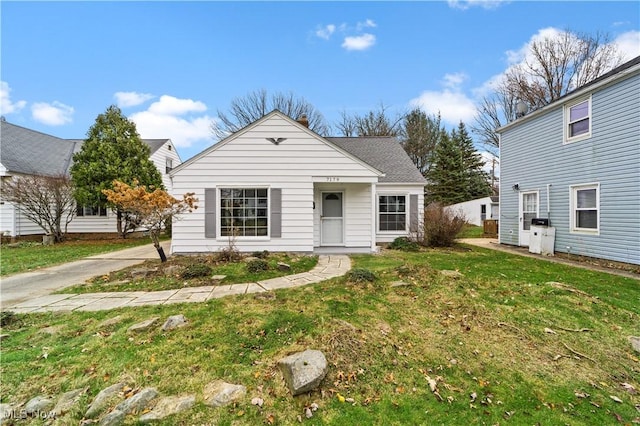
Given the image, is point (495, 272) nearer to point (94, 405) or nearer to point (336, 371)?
point (336, 371)

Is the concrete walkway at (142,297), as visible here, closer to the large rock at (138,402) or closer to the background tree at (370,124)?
the large rock at (138,402)

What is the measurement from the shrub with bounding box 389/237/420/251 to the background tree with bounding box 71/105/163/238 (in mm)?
11793

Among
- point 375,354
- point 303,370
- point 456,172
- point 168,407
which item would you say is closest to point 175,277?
point 168,407

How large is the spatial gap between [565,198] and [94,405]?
12.8 m

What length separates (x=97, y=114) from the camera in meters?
14.0

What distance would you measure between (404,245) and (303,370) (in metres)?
8.57

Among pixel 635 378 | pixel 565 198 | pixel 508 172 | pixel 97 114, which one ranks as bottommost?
pixel 635 378

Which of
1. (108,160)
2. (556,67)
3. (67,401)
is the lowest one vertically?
(67,401)

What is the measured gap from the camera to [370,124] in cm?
2733

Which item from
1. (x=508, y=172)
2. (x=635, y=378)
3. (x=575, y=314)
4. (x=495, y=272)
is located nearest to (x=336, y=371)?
(x=635, y=378)

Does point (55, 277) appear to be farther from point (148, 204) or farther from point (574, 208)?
point (574, 208)

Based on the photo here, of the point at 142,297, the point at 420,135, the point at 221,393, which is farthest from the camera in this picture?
the point at 420,135

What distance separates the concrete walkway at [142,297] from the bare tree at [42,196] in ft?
34.5

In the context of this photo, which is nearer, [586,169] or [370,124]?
[586,169]
